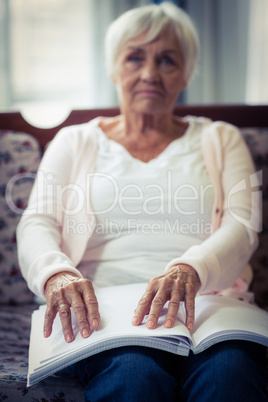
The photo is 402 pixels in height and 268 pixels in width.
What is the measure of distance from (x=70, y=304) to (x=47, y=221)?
294 millimetres

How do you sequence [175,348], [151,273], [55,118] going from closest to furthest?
1. [175,348]
2. [151,273]
3. [55,118]

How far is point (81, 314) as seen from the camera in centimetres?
79

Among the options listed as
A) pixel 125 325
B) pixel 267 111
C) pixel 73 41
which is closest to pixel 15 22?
pixel 73 41

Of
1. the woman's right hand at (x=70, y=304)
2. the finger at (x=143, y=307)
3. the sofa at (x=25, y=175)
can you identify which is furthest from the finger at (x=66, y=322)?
the sofa at (x=25, y=175)

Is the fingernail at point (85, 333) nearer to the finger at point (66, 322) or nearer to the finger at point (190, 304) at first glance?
the finger at point (66, 322)

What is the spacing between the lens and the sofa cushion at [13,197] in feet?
4.25

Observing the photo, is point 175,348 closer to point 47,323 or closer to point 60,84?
point 47,323

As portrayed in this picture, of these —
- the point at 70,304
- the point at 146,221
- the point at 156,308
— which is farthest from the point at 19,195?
the point at 156,308

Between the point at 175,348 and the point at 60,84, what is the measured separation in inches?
72.7

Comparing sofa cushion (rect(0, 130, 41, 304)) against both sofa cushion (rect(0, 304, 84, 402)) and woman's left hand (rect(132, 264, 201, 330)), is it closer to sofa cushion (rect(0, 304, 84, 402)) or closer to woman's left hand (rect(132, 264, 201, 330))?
sofa cushion (rect(0, 304, 84, 402))

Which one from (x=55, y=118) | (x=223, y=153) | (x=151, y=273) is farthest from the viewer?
(x=55, y=118)

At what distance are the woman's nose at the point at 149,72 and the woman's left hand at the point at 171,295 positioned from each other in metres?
0.57

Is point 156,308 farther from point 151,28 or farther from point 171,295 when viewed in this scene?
point 151,28

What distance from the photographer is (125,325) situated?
774mm
